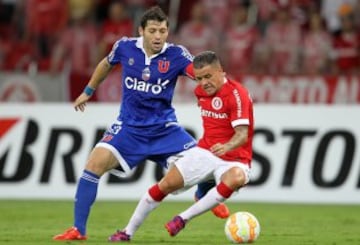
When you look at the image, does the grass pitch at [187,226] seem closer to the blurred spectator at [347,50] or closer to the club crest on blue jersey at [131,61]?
the club crest on blue jersey at [131,61]

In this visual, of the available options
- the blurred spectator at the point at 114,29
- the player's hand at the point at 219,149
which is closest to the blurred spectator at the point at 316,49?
the blurred spectator at the point at 114,29

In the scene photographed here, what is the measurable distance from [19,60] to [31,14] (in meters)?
0.92

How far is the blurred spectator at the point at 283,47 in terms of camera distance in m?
20.1

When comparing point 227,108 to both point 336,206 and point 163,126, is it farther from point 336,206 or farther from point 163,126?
point 336,206

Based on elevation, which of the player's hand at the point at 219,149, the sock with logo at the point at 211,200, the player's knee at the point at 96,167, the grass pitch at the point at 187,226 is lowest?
the grass pitch at the point at 187,226

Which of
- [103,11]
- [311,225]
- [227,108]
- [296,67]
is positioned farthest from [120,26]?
[227,108]

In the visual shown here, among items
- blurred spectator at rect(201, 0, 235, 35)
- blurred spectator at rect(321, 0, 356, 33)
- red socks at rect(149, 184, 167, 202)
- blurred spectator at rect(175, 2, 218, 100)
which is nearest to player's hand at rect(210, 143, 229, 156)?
red socks at rect(149, 184, 167, 202)

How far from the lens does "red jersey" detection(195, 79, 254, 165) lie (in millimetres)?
10688

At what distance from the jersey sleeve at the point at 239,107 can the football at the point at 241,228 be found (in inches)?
34.2

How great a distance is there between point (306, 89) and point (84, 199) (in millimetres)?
8966

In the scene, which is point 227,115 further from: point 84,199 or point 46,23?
point 46,23

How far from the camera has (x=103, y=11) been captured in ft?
71.9

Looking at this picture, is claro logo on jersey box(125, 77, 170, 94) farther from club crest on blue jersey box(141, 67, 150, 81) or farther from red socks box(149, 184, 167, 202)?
red socks box(149, 184, 167, 202)

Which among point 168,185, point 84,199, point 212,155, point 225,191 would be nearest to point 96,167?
point 84,199
